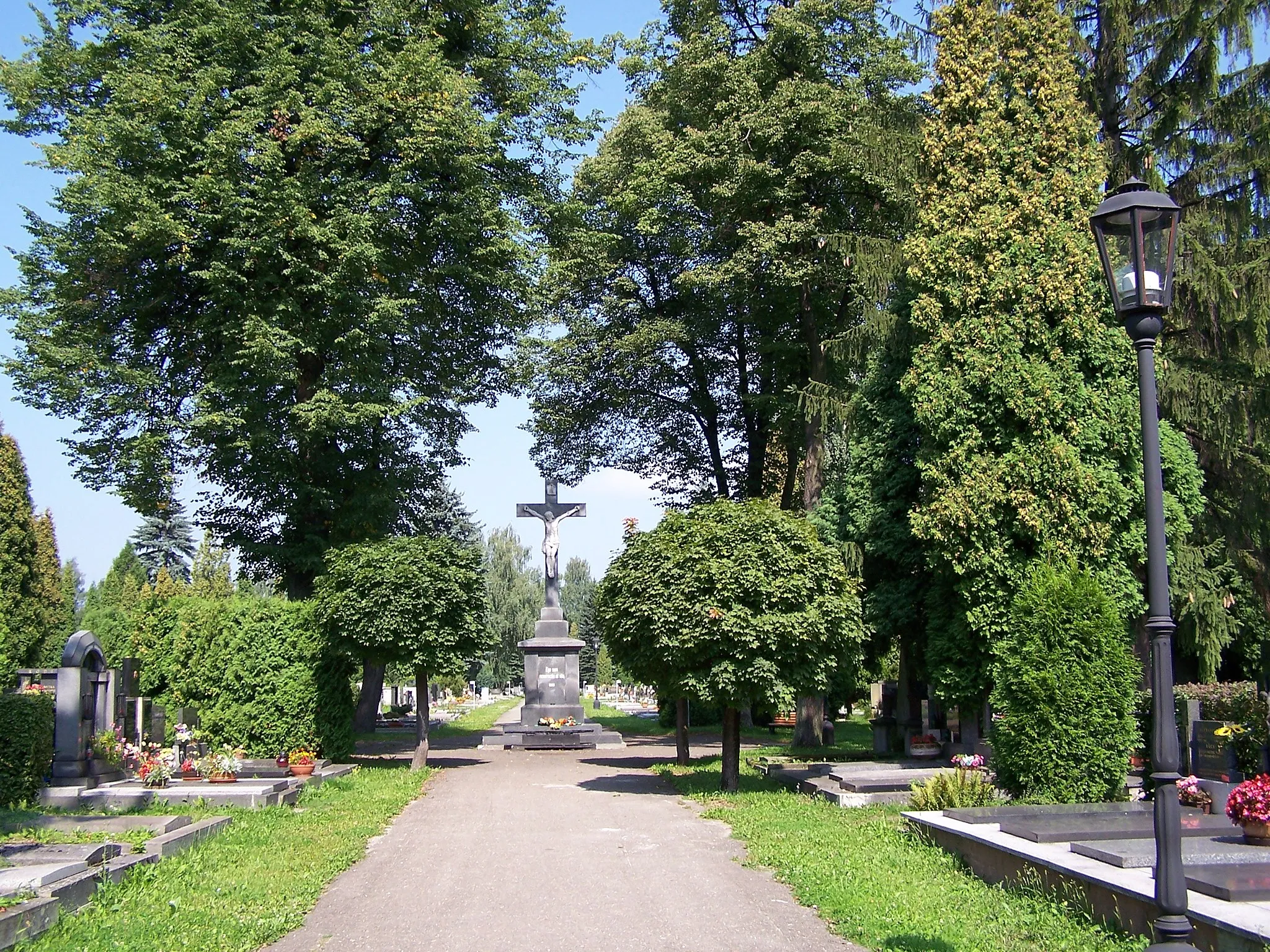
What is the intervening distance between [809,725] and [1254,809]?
16.8 m

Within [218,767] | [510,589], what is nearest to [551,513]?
[218,767]

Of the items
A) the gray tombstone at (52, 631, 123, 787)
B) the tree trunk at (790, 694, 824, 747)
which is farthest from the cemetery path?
the tree trunk at (790, 694, 824, 747)

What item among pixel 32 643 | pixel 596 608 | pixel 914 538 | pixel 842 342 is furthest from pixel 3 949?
pixel 32 643

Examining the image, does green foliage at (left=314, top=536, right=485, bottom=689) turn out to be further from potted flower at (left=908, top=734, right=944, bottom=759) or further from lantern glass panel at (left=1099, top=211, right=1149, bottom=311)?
lantern glass panel at (left=1099, top=211, right=1149, bottom=311)

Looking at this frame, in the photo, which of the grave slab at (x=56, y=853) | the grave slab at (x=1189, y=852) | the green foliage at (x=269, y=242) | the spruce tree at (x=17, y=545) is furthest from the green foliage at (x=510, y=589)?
the grave slab at (x=1189, y=852)

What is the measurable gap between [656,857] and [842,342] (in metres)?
14.1

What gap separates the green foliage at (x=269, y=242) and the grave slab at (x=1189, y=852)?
16.8m

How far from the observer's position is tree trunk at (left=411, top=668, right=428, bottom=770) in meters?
21.6

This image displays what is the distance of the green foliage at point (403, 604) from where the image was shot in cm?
2052

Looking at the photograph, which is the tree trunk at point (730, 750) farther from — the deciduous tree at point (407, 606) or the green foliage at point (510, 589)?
the green foliage at point (510, 589)

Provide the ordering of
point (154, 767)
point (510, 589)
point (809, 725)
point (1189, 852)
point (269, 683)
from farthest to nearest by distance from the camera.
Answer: point (510, 589)
point (809, 725)
point (269, 683)
point (154, 767)
point (1189, 852)

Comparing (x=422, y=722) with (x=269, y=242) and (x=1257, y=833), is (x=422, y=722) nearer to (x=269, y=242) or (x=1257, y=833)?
(x=269, y=242)

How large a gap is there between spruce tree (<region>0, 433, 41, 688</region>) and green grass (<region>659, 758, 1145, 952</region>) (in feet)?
102

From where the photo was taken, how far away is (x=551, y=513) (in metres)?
29.9
